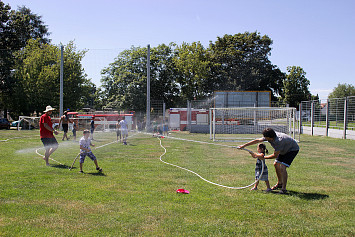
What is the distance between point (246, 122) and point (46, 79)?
88.4 feet

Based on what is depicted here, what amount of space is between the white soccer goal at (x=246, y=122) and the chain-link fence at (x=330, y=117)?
2.08m

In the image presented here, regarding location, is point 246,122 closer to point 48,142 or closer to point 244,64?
point 48,142

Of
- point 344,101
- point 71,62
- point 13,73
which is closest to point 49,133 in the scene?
point 344,101

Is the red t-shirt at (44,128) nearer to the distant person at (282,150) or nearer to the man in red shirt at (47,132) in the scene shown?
the man in red shirt at (47,132)

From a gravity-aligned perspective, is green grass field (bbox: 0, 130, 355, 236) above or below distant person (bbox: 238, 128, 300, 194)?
below

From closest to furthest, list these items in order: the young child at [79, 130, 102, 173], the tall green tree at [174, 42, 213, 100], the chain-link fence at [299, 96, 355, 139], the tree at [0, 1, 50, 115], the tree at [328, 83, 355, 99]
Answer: the young child at [79, 130, 102, 173]
the chain-link fence at [299, 96, 355, 139]
the tree at [0, 1, 50, 115]
the tall green tree at [174, 42, 213, 100]
the tree at [328, 83, 355, 99]

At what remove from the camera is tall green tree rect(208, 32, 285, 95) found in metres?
53.2

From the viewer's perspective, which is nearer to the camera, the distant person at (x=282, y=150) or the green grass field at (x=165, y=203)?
the green grass field at (x=165, y=203)

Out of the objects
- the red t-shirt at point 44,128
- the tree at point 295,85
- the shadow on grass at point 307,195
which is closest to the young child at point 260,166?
the shadow on grass at point 307,195

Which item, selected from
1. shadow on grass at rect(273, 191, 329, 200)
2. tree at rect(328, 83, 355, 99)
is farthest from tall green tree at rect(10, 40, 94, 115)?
tree at rect(328, 83, 355, 99)

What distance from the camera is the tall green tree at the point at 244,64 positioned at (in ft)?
174

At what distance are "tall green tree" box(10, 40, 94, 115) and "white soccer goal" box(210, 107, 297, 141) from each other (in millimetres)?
21546

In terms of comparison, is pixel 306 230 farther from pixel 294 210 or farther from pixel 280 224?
pixel 294 210

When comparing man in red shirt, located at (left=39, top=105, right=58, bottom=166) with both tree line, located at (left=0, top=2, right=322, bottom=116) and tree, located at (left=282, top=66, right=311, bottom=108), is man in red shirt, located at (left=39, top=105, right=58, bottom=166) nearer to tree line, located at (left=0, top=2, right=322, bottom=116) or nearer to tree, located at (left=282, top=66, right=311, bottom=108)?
tree line, located at (left=0, top=2, right=322, bottom=116)
